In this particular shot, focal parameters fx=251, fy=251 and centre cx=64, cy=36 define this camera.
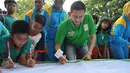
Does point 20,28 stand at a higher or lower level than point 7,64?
higher

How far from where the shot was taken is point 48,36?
3846 mm

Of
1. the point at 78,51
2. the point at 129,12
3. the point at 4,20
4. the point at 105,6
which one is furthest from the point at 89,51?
the point at 105,6

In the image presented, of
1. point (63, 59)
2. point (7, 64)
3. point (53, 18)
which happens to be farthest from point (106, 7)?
point (7, 64)

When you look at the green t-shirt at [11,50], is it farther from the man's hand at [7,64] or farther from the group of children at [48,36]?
the man's hand at [7,64]

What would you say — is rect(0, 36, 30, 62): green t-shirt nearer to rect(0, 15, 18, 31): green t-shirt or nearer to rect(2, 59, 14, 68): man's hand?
rect(2, 59, 14, 68): man's hand

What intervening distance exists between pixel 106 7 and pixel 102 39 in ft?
29.7

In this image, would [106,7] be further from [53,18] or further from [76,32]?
[76,32]

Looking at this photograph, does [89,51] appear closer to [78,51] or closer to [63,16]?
[78,51]

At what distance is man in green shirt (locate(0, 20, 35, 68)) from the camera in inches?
106

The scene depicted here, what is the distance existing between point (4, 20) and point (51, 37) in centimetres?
74

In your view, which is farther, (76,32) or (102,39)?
(102,39)

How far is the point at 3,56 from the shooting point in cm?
282

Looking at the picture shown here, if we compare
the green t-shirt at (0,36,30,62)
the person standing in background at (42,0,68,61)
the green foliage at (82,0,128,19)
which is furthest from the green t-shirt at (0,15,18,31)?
the green foliage at (82,0,128,19)

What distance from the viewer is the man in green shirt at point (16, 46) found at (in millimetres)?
2691
